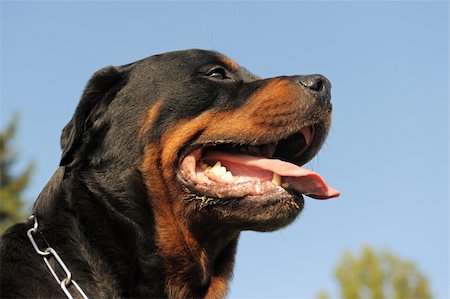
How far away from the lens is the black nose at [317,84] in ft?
14.6

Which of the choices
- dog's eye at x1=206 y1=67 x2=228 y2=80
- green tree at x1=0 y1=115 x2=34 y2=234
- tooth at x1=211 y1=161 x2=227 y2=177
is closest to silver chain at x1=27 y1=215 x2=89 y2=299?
tooth at x1=211 y1=161 x2=227 y2=177

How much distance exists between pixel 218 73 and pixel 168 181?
0.94 m

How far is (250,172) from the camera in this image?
4.46 meters

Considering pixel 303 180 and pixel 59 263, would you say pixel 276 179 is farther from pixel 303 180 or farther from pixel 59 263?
pixel 59 263

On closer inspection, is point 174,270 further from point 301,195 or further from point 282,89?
point 282,89

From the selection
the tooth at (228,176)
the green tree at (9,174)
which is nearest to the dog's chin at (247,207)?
the tooth at (228,176)

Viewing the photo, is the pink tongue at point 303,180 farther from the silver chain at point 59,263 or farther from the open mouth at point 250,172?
the silver chain at point 59,263

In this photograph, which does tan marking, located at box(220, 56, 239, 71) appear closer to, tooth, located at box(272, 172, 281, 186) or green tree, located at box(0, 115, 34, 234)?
tooth, located at box(272, 172, 281, 186)

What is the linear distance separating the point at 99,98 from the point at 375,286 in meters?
28.5

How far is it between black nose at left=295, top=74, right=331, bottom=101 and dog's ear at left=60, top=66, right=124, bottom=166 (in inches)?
51.5

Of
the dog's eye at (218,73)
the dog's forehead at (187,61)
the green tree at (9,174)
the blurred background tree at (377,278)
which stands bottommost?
the blurred background tree at (377,278)

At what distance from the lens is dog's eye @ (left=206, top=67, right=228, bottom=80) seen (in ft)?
15.6

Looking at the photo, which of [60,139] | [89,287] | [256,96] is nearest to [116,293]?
[89,287]

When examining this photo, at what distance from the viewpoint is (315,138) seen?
4.57 metres
